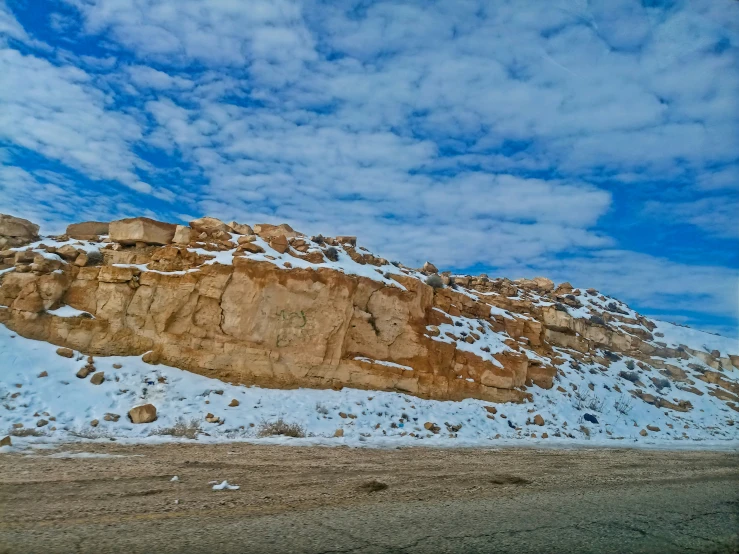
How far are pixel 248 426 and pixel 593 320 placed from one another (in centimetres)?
2582

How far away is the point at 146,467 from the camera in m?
7.13

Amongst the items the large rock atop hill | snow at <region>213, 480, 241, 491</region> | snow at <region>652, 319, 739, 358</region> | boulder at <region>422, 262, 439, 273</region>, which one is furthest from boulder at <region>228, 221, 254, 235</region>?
snow at <region>652, 319, 739, 358</region>

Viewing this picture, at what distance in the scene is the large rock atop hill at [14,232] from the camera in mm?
16406

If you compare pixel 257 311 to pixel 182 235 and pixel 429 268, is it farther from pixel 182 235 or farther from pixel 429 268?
pixel 429 268

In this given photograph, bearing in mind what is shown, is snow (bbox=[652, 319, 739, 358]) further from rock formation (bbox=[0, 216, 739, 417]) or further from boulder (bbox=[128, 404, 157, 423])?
boulder (bbox=[128, 404, 157, 423])

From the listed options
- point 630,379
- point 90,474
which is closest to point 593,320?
point 630,379

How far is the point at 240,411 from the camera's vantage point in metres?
13.5

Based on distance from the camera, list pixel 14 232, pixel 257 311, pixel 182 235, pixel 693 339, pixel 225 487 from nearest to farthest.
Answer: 1. pixel 225 487
2. pixel 14 232
3. pixel 257 311
4. pixel 182 235
5. pixel 693 339

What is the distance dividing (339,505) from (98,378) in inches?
436

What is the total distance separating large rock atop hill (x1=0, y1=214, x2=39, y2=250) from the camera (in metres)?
16.4

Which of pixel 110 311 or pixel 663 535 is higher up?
pixel 110 311

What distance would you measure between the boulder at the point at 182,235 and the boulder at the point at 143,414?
7.34m

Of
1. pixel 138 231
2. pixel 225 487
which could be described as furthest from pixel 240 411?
pixel 138 231

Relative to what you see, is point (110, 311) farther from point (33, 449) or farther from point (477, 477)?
point (477, 477)
